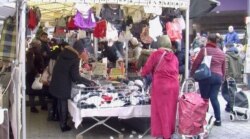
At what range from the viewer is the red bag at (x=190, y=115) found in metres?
6.35

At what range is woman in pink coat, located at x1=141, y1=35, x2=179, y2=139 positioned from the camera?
6.51 metres

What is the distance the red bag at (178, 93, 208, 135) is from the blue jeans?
1.47 meters

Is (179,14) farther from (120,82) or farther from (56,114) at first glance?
(56,114)

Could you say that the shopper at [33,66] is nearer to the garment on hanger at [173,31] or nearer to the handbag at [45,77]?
the handbag at [45,77]

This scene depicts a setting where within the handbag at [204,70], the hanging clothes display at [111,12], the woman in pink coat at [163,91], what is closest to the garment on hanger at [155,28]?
the woman in pink coat at [163,91]

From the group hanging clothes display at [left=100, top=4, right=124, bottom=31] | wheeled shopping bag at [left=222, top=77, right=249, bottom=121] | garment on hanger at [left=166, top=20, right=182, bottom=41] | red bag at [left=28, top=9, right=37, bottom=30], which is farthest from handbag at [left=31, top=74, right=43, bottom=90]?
wheeled shopping bag at [left=222, top=77, right=249, bottom=121]

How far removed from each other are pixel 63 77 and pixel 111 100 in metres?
1.08

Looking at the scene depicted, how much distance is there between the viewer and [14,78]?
5.57m

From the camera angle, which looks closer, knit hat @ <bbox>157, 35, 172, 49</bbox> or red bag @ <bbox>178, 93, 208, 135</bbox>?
red bag @ <bbox>178, 93, 208, 135</bbox>

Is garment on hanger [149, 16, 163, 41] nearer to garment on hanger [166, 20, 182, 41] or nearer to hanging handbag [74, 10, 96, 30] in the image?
garment on hanger [166, 20, 182, 41]

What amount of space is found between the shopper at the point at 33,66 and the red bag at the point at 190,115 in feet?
13.8

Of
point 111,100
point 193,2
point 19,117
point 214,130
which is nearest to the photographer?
point 19,117

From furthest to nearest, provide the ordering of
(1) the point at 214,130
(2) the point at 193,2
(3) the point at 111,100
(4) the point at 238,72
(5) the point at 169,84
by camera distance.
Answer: (4) the point at 238,72 → (1) the point at 214,130 → (2) the point at 193,2 → (3) the point at 111,100 → (5) the point at 169,84

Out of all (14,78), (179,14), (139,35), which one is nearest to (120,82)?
(139,35)
